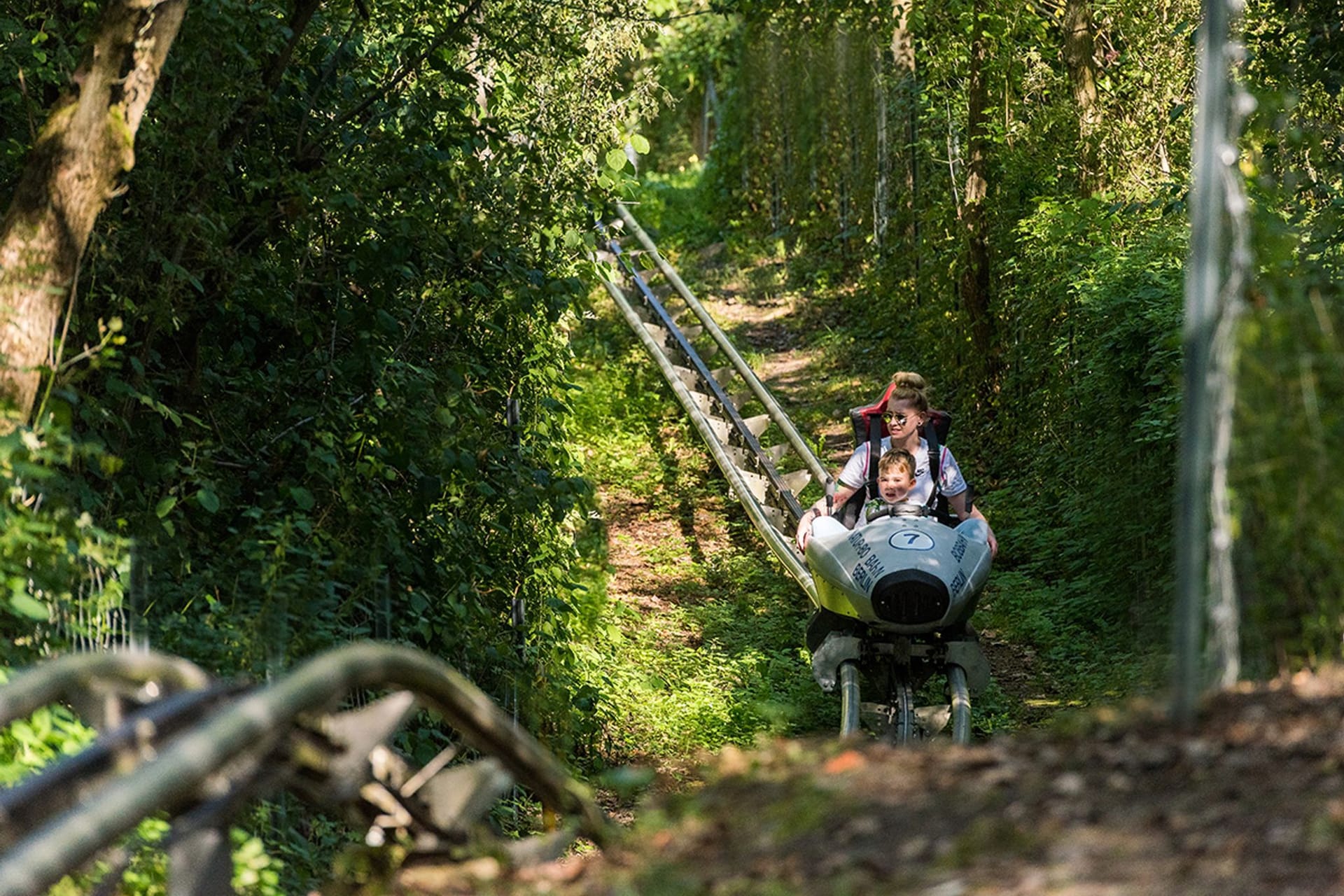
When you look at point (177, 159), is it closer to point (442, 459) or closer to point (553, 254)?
point (442, 459)

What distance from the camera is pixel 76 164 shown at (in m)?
5.95

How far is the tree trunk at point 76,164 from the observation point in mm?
5883

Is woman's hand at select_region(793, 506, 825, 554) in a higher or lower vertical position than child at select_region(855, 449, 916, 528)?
lower

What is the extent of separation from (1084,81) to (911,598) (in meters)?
7.46

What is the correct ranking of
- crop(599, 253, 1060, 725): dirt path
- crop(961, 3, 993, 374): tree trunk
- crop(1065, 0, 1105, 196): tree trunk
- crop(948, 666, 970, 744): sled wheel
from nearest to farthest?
1. crop(948, 666, 970, 744): sled wheel
2. crop(599, 253, 1060, 725): dirt path
3. crop(1065, 0, 1105, 196): tree trunk
4. crop(961, 3, 993, 374): tree trunk

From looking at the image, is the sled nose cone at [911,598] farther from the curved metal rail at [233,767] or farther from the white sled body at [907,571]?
the curved metal rail at [233,767]

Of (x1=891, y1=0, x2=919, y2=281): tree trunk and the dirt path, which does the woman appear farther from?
(x1=891, y1=0, x2=919, y2=281): tree trunk

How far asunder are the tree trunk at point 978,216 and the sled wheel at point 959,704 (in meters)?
7.12

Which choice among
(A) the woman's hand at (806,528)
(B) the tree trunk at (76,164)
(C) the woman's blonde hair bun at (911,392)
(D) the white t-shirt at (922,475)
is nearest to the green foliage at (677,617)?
(A) the woman's hand at (806,528)

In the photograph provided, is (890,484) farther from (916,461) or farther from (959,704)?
(959,704)

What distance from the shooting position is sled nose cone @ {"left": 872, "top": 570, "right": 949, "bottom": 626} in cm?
780

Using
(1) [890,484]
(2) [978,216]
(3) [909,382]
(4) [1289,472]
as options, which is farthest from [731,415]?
(4) [1289,472]

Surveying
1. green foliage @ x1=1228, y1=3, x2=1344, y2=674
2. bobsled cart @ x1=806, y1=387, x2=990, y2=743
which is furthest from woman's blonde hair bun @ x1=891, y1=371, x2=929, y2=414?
green foliage @ x1=1228, y1=3, x2=1344, y2=674

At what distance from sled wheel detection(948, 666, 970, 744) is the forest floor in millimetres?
3572
